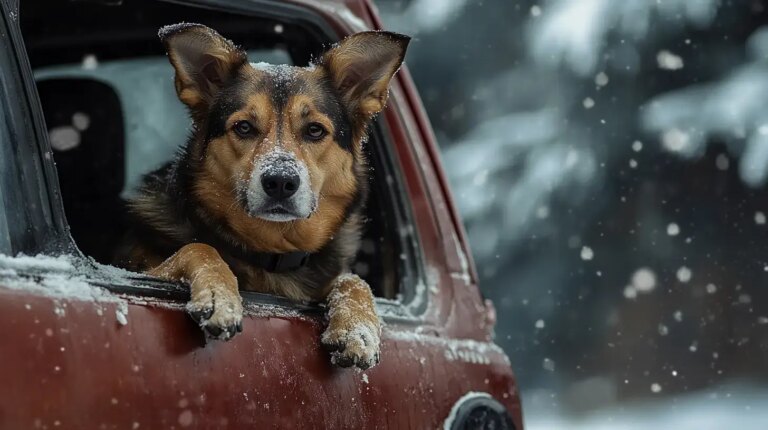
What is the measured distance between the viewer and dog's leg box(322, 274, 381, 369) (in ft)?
7.93

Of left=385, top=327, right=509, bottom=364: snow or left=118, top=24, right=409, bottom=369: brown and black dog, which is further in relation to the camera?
left=118, top=24, right=409, bottom=369: brown and black dog

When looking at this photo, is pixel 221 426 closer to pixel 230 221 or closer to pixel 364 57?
pixel 230 221

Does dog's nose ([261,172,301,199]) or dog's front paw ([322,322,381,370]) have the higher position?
dog's nose ([261,172,301,199])

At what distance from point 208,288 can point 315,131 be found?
1.16 meters

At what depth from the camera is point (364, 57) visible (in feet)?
10.8

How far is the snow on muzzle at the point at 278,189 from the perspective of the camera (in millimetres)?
2906

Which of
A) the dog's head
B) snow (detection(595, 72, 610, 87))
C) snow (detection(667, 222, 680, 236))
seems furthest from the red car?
snow (detection(595, 72, 610, 87))

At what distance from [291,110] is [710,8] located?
636 inches

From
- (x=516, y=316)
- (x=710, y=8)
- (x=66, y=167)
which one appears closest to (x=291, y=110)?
(x=66, y=167)

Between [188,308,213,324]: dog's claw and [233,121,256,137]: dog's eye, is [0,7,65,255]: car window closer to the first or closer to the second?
[188,308,213,324]: dog's claw

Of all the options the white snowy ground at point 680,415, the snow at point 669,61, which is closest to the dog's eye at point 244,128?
the white snowy ground at point 680,415

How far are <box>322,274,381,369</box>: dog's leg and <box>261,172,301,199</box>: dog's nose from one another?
→ 29 centimetres

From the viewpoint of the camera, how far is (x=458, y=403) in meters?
2.73

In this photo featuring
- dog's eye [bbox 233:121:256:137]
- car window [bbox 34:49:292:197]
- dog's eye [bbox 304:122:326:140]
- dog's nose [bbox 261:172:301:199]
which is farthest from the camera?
car window [bbox 34:49:292:197]
